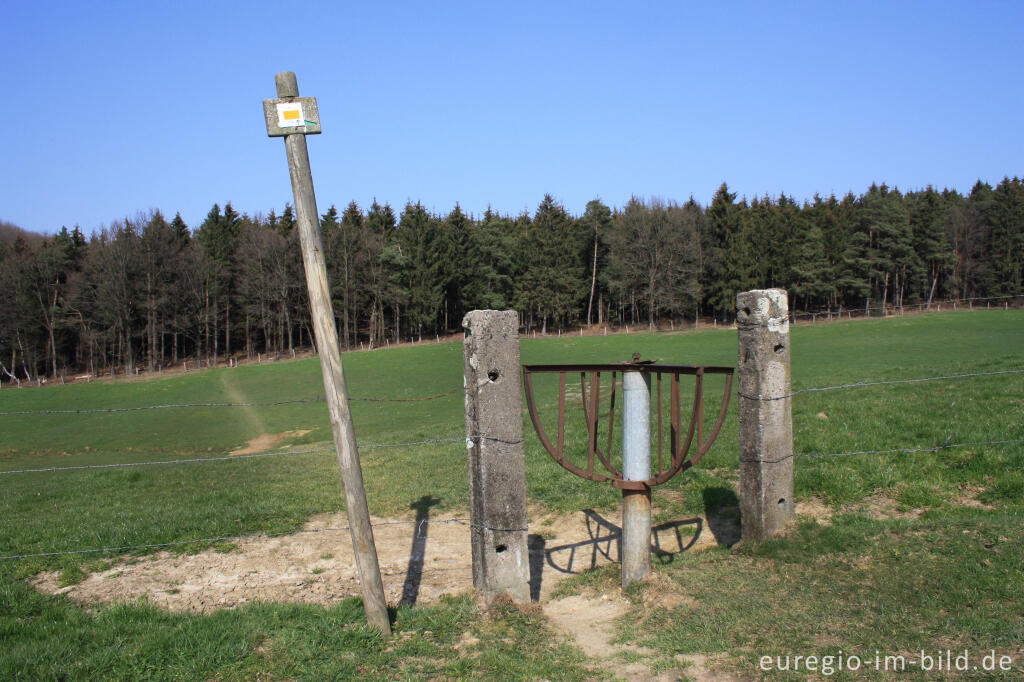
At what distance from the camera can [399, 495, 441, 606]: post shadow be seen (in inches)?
253

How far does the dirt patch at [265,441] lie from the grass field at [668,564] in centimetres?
394

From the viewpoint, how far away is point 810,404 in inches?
481

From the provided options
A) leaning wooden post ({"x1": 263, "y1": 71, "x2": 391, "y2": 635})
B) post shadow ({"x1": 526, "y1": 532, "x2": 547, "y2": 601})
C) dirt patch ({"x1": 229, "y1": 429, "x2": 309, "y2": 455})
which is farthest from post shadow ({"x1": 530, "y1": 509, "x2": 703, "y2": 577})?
dirt patch ({"x1": 229, "y1": 429, "x2": 309, "y2": 455})

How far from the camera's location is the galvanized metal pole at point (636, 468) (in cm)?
615

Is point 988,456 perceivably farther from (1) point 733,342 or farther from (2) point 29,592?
(1) point 733,342

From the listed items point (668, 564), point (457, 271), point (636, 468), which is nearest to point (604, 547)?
point (668, 564)

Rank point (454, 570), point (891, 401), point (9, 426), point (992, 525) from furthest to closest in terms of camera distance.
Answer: point (9, 426)
point (891, 401)
point (454, 570)
point (992, 525)

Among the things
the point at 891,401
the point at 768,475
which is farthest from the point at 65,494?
the point at 891,401

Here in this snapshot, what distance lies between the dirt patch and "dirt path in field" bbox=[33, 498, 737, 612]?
1220 cm

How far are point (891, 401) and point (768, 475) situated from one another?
6.33 metres

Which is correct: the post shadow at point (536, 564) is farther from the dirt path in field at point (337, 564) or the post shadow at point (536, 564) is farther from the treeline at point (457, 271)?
the treeline at point (457, 271)

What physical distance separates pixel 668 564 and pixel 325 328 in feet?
13.1

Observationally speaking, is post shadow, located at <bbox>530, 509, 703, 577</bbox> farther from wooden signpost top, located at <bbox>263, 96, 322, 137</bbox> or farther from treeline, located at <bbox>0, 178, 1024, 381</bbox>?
treeline, located at <bbox>0, 178, 1024, 381</bbox>

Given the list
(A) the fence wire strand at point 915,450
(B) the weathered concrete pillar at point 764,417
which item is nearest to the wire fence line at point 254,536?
(B) the weathered concrete pillar at point 764,417
